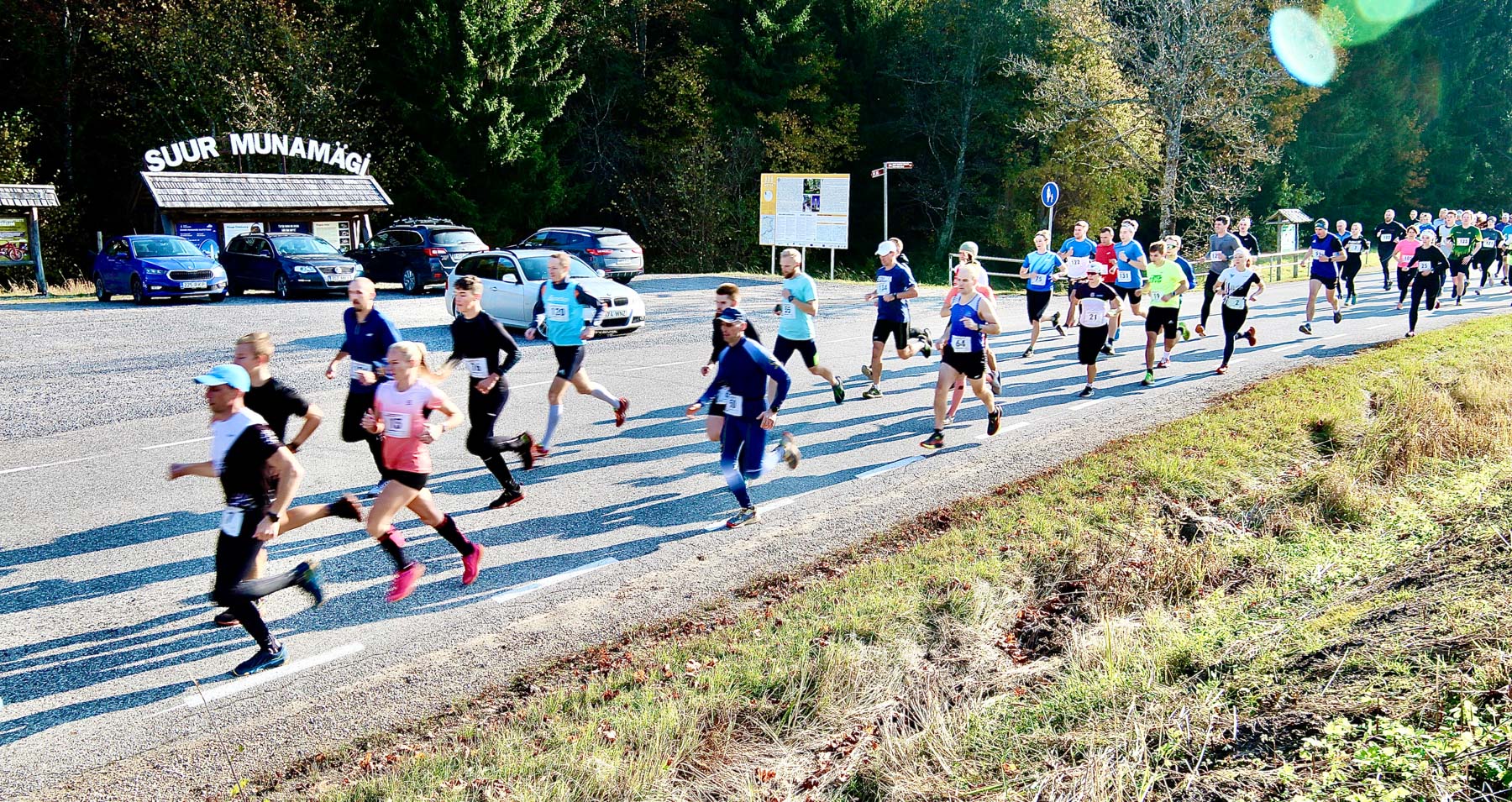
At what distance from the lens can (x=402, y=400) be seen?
6305 mm

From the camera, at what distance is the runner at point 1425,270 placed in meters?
17.1

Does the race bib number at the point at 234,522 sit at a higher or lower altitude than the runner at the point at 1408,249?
lower

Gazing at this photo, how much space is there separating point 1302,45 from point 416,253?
41906 millimetres

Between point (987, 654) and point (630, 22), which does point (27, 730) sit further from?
point (630, 22)

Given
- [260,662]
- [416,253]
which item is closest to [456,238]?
[416,253]

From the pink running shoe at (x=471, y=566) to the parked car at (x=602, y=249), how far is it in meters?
19.8

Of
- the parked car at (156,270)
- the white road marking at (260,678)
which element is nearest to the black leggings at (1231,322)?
the white road marking at (260,678)

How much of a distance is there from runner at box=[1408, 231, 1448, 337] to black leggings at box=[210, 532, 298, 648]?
17986 millimetres

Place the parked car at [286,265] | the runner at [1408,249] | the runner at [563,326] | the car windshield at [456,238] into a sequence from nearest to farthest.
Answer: the runner at [563,326] < the runner at [1408,249] < the parked car at [286,265] < the car windshield at [456,238]

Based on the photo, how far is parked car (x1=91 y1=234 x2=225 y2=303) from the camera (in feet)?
74.0

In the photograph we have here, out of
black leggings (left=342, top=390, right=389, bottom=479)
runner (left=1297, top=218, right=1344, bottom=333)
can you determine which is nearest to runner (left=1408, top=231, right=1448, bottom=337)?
runner (left=1297, top=218, right=1344, bottom=333)

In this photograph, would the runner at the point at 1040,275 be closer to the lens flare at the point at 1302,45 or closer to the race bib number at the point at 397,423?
the race bib number at the point at 397,423

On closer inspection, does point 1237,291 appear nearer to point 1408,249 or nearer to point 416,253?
point 1408,249

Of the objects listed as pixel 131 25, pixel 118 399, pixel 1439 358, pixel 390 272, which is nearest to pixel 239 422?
pixel 118 399
